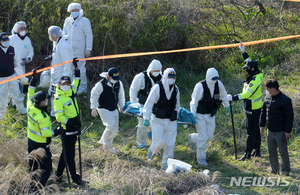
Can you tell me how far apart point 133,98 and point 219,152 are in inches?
80.3

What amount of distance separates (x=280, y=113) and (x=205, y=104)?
1.26 metres

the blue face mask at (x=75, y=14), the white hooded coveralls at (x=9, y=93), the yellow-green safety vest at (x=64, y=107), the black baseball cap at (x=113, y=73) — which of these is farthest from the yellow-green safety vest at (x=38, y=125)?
Answer: the blue face mask at (x=75, y=14)

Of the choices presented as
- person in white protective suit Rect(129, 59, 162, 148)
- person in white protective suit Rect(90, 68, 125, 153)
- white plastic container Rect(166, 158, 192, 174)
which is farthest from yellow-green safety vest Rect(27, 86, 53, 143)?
person in white protective suit Rect(129, 59, 162, 148)

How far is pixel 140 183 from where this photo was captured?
4816mm

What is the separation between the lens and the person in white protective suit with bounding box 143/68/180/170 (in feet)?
19.2

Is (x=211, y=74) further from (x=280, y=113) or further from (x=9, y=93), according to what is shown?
(x=9, y=93)

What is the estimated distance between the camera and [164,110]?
19.1ft

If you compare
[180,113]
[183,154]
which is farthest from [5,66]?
[183,154]

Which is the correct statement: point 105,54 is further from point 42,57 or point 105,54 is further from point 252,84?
point 252,84

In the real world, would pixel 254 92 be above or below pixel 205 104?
above

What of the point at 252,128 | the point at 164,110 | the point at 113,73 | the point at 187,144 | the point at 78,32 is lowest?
the point at 187,144

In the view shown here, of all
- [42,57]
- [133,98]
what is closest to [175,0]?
[42,57]

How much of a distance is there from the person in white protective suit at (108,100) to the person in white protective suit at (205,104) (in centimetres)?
146

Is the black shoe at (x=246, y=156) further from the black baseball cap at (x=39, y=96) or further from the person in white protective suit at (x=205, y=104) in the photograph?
the black baseball cap at (x=39, y=96)
